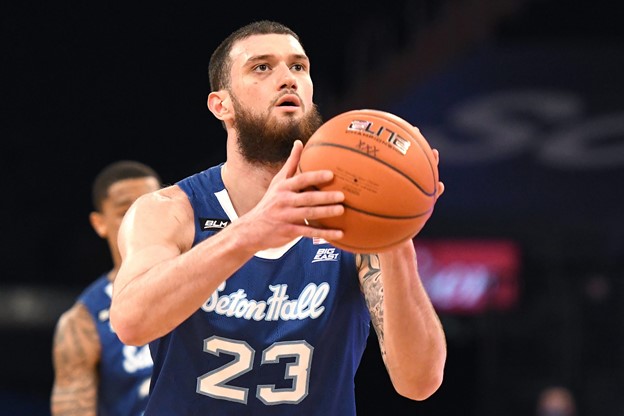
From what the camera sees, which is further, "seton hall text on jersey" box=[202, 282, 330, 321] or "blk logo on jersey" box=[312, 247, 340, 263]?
"blk logo on jersey" box=[312, 247, 340, 263]

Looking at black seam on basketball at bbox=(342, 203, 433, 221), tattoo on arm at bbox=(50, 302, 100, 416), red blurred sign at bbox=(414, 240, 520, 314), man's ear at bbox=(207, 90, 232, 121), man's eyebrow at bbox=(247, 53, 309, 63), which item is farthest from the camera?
red blurred sign at bbox=(414, 240, 520, 314)

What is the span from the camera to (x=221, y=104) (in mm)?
4148

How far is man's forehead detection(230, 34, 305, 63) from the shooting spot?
3951 millimetres

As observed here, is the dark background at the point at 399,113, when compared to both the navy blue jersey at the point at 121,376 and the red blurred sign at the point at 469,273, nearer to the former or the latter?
the red blurred sign at the point at 469,273

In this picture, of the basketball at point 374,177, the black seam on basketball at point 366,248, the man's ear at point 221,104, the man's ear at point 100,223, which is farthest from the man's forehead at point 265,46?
the man's ear at point 100,223

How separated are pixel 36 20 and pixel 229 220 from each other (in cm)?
1205

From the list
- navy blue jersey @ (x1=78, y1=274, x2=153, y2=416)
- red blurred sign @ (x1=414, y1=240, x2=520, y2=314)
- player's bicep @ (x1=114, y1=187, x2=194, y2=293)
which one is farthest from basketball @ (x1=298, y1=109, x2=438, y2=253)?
red blurred sign @ (x1=414, y1=240, x2=520, y2=314)

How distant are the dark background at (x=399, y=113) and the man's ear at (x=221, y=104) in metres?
8.16

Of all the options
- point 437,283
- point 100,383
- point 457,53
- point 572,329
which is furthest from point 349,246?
point 572,329

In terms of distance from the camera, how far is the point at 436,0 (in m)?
14.1

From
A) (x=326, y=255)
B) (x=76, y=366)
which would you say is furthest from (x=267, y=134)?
(x=76, y=366)

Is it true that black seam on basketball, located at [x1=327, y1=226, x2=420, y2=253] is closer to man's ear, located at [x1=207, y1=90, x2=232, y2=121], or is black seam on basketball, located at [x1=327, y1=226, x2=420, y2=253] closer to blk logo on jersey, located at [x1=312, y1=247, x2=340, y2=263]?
blk logo on jersey, located at [x1=312, y1=247, x2=340, y2=263]

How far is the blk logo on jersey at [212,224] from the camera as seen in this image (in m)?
3.90

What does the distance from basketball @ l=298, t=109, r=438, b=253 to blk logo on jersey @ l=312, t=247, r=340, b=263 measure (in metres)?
0.69
